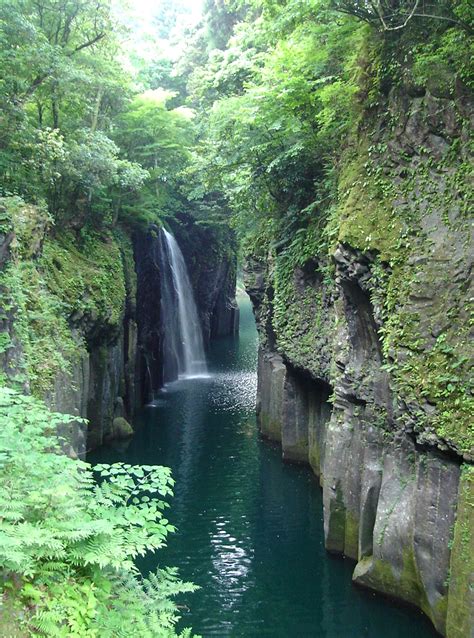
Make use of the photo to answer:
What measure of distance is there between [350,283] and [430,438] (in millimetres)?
3957

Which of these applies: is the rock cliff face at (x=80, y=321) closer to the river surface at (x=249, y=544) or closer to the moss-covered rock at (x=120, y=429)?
the moss-covered rock at (x=120, y=429)

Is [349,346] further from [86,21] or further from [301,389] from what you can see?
[86,21]

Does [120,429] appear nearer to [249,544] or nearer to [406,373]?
[249,544]

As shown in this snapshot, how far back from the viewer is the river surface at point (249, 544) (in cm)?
1031

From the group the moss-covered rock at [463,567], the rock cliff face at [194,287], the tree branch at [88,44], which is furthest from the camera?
the rock cliff face at [194,287]

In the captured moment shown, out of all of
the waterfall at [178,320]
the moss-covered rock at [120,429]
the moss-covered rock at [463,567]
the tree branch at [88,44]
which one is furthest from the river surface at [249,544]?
the tree branch at [88,44]

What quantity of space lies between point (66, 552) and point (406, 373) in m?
6.78

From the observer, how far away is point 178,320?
1446 inches

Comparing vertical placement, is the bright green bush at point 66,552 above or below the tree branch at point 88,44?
below

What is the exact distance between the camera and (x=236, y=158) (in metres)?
17.2

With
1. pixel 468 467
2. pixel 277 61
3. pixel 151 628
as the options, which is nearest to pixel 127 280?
pixel 277 61

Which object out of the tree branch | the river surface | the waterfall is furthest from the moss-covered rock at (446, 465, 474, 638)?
the waterfall

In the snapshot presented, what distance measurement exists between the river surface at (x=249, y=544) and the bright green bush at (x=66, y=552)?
622mm

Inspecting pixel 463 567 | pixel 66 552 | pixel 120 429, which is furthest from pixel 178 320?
pixel 66 552
